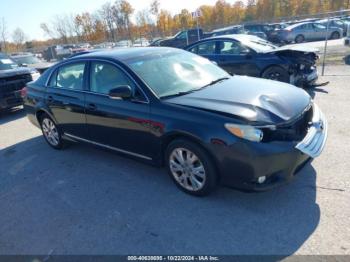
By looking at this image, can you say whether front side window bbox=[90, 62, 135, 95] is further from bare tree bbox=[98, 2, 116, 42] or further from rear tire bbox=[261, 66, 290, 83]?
bare tree bbox=[98, 2, 116, 42]

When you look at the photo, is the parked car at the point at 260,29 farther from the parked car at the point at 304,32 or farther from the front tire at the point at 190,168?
the front tire at the point at 190,168

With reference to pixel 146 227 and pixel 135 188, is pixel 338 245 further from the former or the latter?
pixel 135 188

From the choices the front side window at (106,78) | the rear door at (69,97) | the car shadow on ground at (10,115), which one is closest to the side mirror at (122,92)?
the front side window at (106,78)

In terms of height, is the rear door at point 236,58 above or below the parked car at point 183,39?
above

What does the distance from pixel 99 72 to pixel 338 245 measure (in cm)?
354

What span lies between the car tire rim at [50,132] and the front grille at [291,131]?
12.7 ft

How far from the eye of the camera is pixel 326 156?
4.17 metres

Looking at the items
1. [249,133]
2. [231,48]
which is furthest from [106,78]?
[231,48]

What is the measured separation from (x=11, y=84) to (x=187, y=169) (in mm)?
7179

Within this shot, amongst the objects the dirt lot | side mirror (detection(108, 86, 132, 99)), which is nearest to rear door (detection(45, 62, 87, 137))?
the dirt lot

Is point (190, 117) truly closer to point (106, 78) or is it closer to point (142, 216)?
point (142, 216)

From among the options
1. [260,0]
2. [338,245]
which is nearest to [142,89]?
[338,245]

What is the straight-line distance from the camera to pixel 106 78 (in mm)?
4242

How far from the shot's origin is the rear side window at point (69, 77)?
15.1ft
